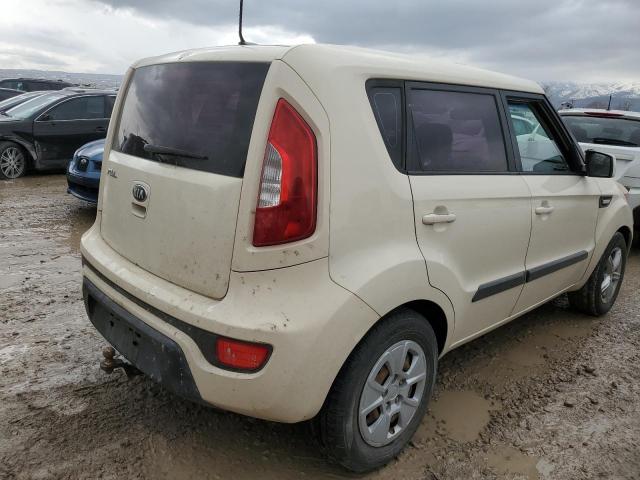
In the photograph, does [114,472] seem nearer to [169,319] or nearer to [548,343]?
[169,319]

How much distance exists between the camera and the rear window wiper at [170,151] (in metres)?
2.06

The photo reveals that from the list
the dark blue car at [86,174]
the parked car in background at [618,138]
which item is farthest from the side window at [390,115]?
the dark blue car at [86,174]

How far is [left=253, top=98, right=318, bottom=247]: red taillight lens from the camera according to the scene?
6.08 ft

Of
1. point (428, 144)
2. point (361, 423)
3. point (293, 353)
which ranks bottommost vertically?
point (361, 423)

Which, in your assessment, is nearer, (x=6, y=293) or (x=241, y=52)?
(x=241, y=52)

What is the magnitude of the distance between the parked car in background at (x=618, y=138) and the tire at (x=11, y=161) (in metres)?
8.53

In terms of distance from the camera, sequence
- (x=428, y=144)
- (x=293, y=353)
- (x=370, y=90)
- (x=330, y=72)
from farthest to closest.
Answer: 1. (x=428, y=144)
2. (x=370, y=90)
3. (x=330, y=72)
4. (x=293, y=353)

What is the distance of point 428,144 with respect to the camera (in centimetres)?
236

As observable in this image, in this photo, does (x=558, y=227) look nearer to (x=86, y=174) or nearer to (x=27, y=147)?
(x=86, y=174)

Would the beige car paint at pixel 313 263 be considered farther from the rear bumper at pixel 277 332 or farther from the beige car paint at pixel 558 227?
the beige car paint at pixel 558 227

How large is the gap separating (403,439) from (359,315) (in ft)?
2.70

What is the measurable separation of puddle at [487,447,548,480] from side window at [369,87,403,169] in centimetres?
145

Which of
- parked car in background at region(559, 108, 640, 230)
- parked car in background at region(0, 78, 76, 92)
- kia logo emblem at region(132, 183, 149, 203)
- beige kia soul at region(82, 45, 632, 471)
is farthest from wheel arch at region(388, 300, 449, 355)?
parked car in background at region(0, 78, 76, 92)

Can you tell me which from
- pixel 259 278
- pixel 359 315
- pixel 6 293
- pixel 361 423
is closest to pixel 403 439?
pixel 361 423
